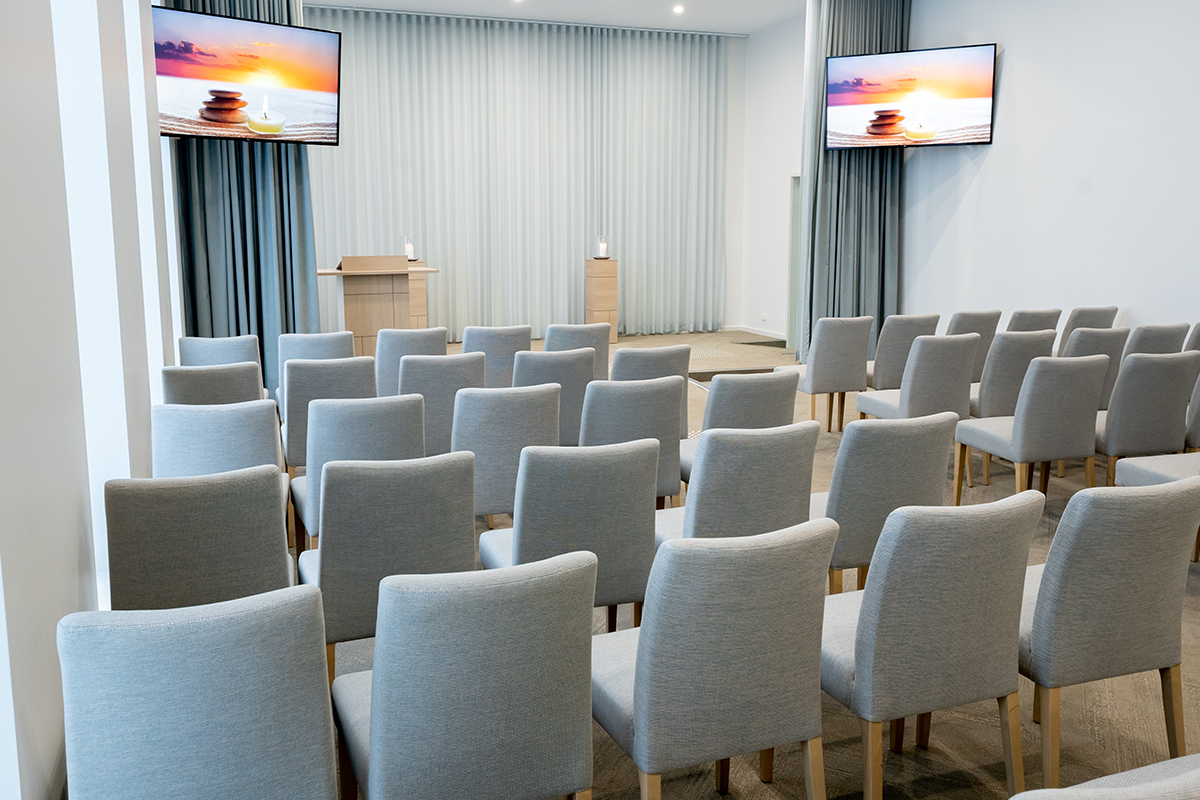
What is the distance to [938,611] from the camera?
88.6 inches

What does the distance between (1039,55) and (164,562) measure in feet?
27.0

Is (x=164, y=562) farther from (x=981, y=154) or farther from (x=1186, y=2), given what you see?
(x=981, y=154)

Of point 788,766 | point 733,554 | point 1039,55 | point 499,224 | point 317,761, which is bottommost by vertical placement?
point 788,766

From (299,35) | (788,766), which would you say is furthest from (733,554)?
(299,35)

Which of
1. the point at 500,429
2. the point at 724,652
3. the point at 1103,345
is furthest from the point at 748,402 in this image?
the point at 1103,345

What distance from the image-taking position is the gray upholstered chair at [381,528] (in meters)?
2.64

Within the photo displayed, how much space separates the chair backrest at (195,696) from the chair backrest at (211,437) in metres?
1.92

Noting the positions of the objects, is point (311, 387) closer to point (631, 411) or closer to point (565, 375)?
point (565, 375)

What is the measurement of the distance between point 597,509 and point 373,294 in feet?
20.4

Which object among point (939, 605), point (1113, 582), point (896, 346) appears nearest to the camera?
point (939, 605)

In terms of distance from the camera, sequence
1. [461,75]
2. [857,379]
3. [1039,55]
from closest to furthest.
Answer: [857,379] → [1039,55] → [461,75]

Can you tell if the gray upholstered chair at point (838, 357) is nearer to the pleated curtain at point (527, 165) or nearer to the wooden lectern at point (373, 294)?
the wooden lectern at point (373, 294)

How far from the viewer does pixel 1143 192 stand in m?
7.27

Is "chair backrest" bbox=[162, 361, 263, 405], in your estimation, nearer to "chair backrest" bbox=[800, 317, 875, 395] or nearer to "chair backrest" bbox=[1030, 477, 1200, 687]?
"chair backrest" bbox=[1030, 477, 1200, 687]
